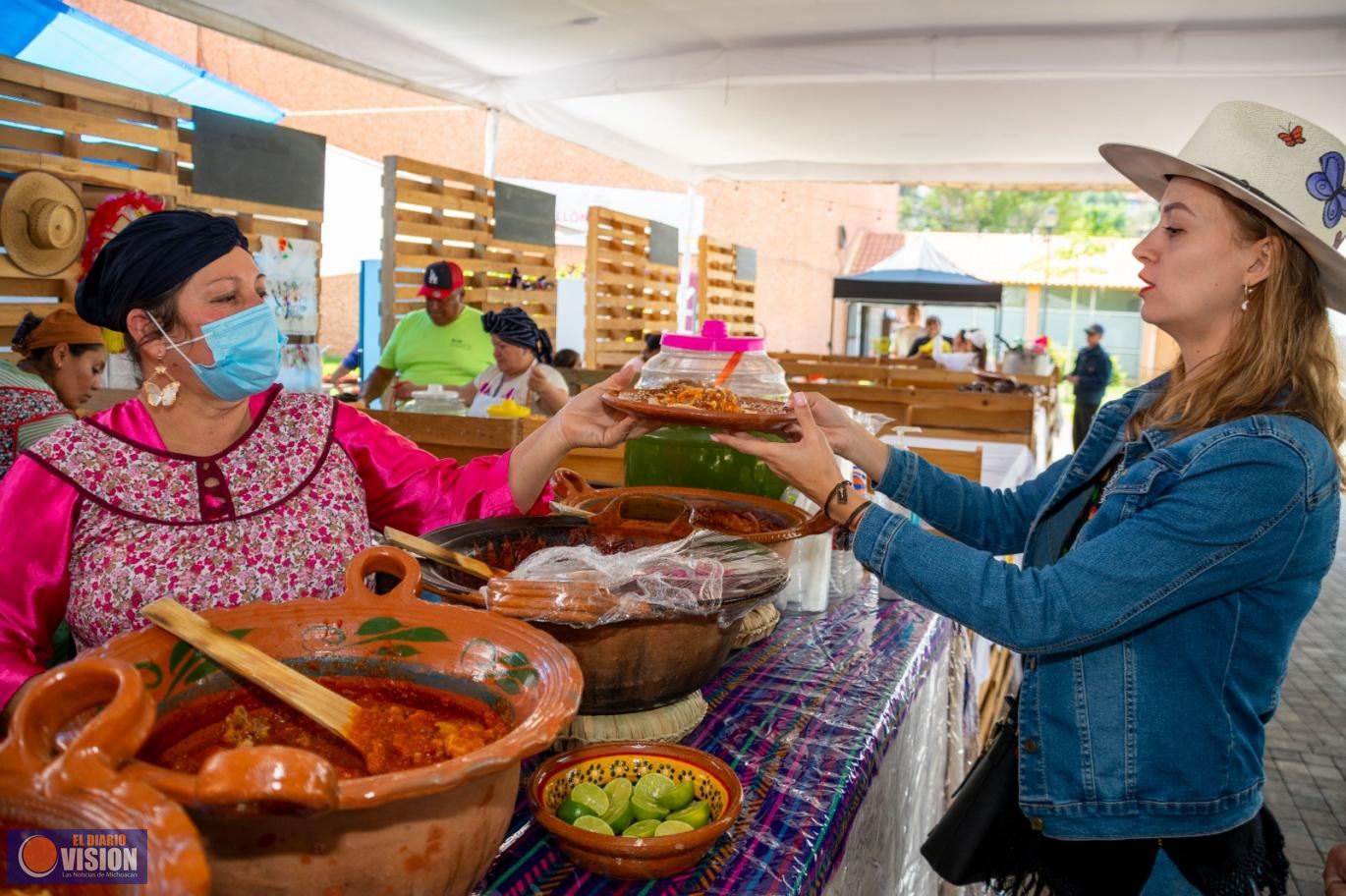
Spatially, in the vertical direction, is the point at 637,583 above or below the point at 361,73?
below

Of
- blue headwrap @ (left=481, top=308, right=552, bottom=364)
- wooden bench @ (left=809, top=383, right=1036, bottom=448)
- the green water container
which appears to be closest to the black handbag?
Answer: the green water container

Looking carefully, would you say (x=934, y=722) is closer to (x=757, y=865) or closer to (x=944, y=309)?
(x=757, y=865)

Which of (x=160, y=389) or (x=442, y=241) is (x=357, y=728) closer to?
(x=160, y=389)

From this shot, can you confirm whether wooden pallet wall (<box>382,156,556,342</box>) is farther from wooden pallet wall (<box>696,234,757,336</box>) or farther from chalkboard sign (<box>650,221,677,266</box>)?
wooden pallet wall (<box>696,234,757,336</box>)

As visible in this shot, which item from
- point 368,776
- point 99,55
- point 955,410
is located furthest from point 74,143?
point 955,410

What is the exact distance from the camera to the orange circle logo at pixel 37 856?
30.2 inches

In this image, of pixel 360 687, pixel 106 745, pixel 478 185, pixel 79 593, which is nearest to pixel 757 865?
pixel 360 687

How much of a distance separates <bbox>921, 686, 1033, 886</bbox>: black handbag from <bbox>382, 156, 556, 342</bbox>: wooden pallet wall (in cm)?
694

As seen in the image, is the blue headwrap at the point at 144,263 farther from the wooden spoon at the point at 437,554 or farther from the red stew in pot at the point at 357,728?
the red stew in pot at the point at 357,728

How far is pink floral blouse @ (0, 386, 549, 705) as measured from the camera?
159cm

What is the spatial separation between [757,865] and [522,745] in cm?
59

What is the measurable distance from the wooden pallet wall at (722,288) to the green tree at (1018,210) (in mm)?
27742

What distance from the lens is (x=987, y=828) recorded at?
1858 mm

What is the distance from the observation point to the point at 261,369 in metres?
1.80
